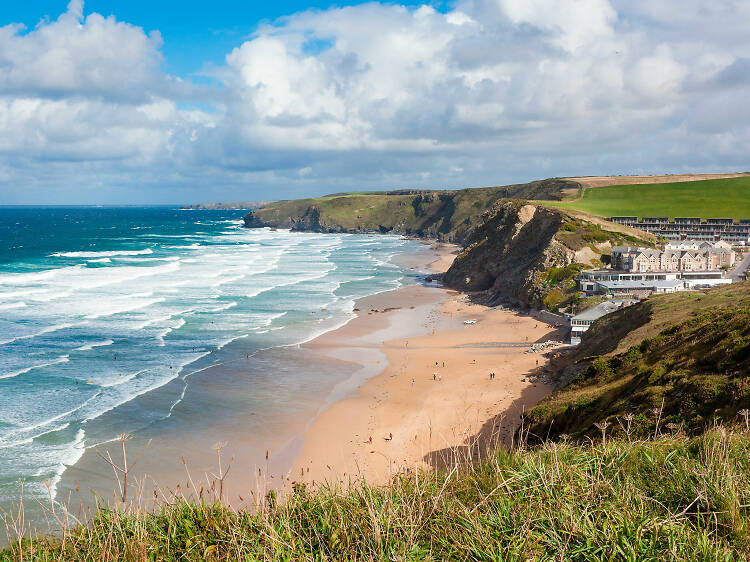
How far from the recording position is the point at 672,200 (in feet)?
385

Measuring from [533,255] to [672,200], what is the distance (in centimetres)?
6718

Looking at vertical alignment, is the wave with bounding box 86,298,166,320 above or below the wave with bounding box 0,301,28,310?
below

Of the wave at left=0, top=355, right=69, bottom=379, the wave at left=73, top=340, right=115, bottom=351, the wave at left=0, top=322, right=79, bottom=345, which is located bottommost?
the wave at left=0, top=355, right=69, bottom=379

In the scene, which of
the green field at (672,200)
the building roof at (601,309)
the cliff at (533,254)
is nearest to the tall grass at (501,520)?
the building roof at (601,309)

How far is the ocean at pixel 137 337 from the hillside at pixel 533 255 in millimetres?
12176

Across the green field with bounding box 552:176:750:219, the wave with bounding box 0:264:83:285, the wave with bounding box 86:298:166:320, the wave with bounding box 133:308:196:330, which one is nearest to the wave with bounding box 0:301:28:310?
the wave with bounding box 86:298:166:320

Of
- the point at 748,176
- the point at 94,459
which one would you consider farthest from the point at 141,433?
the point at 748,176

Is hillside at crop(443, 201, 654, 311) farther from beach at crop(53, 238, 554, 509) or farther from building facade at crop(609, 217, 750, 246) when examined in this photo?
building facade at crop(609, 217, 750, 246)

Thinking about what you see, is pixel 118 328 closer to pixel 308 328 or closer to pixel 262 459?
pixel 308 328

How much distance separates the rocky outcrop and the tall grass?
5266 centimetres

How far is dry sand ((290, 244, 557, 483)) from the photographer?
25812 mm

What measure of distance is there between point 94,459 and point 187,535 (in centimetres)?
2140

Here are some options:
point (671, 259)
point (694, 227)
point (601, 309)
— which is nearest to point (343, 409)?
point (601, 309)

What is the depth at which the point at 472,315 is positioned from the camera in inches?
2339
